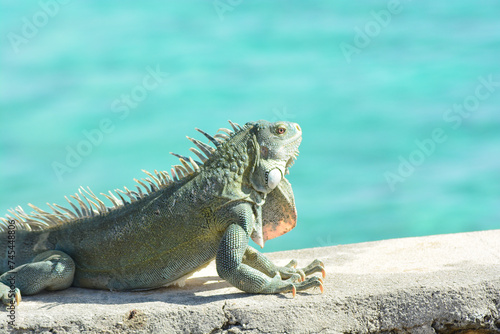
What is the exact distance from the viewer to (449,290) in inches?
186

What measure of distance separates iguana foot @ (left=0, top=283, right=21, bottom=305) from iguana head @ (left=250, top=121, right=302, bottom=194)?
1828 mm

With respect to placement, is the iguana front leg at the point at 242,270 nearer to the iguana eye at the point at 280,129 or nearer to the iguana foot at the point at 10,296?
the iguana eye at the point at 280,129

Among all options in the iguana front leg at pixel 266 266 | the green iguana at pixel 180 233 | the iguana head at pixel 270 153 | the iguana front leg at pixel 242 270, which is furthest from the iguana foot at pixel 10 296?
the iguana head at pixel 270 153

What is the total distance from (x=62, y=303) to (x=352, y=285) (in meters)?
2.10

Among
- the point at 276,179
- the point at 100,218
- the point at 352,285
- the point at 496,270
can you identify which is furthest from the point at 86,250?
the point at 496,270

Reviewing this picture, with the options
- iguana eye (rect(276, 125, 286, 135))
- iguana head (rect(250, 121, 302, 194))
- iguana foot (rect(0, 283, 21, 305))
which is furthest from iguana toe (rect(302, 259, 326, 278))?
iguana foot (rect(0, 283, 21, 305))

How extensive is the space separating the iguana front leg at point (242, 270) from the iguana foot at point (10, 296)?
141cm

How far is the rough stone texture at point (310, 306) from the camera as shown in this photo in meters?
4.36

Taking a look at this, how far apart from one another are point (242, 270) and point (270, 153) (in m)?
0.89

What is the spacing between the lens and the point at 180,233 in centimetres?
475

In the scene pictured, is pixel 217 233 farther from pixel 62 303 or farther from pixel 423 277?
pixel 423 277

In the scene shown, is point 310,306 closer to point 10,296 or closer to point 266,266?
point 266,266

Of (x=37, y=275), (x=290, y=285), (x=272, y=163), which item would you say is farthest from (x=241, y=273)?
(x=37, y=275)

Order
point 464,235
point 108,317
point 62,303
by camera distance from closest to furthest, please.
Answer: point 108,317 < point 62,303 < point 464,235
